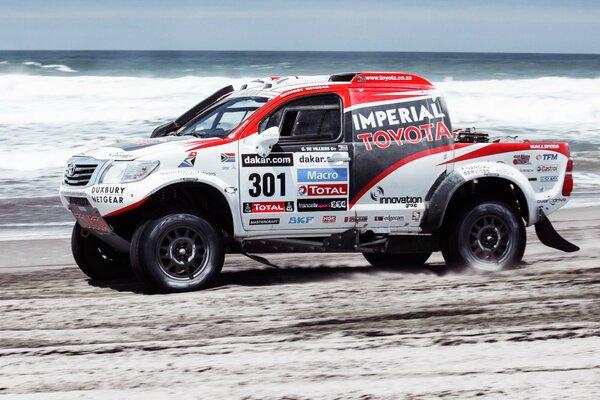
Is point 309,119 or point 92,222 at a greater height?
point 309,119

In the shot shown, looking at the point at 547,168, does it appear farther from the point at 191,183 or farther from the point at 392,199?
the point at 191,183

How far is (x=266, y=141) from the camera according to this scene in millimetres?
8562

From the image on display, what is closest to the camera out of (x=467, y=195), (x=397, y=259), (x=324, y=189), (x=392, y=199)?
(x=324, y=189)

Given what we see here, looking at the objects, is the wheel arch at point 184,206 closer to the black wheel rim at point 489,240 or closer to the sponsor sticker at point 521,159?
the black wheel rim at point 489,240

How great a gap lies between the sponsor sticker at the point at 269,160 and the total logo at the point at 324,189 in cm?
24

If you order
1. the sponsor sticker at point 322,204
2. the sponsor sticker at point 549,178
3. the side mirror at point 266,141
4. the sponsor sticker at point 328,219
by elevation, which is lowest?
the sponsor sticker at point 328,219

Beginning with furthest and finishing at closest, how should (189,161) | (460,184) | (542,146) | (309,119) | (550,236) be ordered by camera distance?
(550,236) < (542,146) < (460,184) < (309,119) < (189,161)

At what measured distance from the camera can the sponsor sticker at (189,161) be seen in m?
8.43

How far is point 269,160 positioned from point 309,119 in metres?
0.58

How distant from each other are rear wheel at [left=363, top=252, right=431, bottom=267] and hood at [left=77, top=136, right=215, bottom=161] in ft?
8.55

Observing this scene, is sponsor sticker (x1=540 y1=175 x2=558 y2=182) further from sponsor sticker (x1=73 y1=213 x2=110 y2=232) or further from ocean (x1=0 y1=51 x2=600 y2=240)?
ocean (x1=0 y1=51 x2=600 y2=240)

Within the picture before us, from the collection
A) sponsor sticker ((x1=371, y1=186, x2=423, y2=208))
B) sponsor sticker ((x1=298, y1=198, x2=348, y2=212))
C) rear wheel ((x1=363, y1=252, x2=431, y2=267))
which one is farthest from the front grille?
rear wheel ((x1=363, y1=252, x2=431, y2=267))

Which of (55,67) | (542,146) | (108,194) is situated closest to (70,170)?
(108,194)

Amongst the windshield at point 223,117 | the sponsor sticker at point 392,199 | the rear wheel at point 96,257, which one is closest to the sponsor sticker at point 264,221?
the windshield at point 223,117
